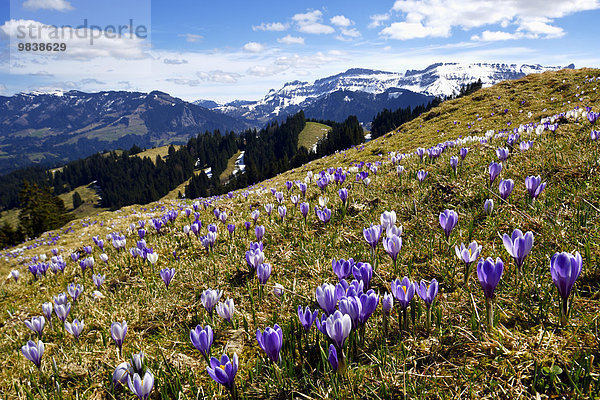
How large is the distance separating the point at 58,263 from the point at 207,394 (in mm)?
5254

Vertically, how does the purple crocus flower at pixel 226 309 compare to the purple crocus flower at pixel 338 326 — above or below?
below

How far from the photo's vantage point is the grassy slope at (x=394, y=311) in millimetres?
Result: 1666

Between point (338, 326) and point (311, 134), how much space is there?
173787 millimetres

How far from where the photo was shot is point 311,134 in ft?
563

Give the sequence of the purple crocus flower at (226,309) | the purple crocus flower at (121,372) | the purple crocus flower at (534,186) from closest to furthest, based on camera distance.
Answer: the purple crocus flower at (121,372), the purple crocus flower at (226,309), the purple crocus flower at (534,186)

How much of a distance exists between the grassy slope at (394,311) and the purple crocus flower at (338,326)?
0.24 m

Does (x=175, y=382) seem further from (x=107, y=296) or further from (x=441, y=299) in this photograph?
(x=107, y=296)

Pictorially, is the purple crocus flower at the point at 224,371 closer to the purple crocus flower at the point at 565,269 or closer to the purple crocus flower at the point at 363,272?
the purple crocus flower at the point at 363,272

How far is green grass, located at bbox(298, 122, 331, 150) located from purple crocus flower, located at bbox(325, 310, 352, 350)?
511 feet

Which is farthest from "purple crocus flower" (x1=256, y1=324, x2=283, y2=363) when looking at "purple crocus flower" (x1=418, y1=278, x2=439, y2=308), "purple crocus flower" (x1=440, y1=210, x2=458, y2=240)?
"purple crocus flower" (x1=440, y1=210, x2=458, y2=240)

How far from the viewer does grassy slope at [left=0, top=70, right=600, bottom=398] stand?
1.67 metres

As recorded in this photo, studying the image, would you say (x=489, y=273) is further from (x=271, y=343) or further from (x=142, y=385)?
(x=142, y=385)

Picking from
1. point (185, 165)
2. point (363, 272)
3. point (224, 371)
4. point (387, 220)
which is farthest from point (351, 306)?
point (185, 165)

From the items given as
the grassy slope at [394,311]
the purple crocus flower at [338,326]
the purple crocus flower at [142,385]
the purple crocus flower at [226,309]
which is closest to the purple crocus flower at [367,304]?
the purple crocus flower at [338,326]
